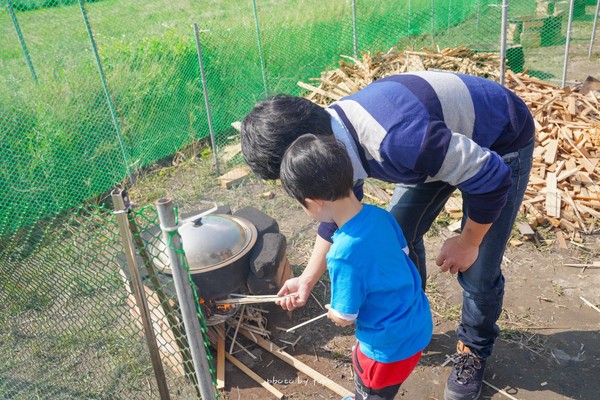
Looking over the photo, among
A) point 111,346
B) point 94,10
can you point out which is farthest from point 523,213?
point 94,10

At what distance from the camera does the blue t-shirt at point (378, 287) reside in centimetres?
197

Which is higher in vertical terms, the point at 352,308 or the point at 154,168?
the point at 352,308

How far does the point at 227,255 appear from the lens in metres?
3.49

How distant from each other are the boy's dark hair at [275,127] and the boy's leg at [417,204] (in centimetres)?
89

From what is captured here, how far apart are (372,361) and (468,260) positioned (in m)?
0.70

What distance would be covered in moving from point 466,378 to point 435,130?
5.88 feet

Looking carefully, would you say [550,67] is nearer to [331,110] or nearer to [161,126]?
[161,126]

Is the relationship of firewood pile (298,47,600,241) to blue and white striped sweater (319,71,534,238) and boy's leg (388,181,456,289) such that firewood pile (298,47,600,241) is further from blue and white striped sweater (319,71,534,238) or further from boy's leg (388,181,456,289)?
blue and white striped sweater (319,71,534,238)

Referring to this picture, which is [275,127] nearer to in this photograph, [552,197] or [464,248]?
[464,248]

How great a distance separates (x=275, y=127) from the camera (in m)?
1.94

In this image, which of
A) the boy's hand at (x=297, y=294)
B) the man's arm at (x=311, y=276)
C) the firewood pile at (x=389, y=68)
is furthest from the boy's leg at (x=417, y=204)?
the firewood pile at (x=389, y=68)

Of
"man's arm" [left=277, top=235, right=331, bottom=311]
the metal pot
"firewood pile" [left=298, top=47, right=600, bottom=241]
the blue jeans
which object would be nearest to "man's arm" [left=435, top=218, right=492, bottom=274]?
the blue jeans

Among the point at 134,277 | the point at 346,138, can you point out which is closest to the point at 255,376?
the point at 134,277

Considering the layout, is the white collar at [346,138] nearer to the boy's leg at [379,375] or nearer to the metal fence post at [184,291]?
the metal fence post at [184,291]
